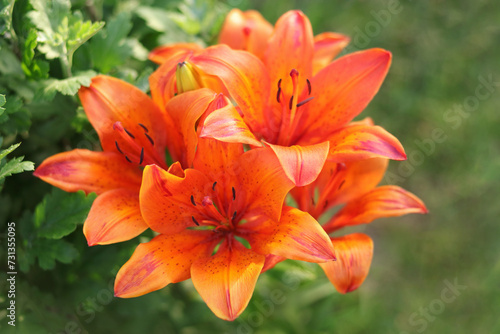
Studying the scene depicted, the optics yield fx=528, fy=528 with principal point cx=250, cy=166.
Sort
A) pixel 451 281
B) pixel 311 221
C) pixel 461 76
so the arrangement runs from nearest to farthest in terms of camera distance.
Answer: pixel 311 221 < pixel 461 76 < pixel 451 281

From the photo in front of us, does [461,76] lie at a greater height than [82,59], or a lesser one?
lesser

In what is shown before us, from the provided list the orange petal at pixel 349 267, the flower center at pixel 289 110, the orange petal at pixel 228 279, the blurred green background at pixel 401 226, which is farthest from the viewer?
the blurred green background at pixel 401 226

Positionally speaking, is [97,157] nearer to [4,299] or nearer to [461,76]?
[4,299]

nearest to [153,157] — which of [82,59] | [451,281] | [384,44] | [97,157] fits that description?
[97,157]

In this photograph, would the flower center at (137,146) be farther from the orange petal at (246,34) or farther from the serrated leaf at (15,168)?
the orange petal at (246,34)

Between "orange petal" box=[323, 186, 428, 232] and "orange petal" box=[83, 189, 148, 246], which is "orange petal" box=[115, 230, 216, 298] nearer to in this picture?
"orange petal" box=[83, 189, 148, 246]

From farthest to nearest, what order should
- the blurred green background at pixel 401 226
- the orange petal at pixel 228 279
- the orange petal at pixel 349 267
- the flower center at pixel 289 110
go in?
the blurred green background at pixel 401 226, the flower center at pixel 289 110, the orange petal at pixel 349 267, the orange petal at pixel 228 279

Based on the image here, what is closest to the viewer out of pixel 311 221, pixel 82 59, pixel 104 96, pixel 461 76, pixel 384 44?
pixel 311 221

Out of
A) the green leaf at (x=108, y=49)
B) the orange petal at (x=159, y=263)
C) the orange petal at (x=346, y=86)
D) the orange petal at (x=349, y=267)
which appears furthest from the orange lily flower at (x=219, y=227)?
the green leaf at (x=108, y=49)
